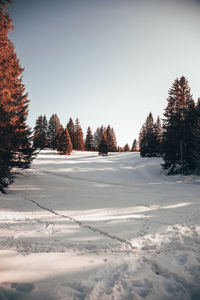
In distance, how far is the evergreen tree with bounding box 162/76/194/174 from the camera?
18.1 meters

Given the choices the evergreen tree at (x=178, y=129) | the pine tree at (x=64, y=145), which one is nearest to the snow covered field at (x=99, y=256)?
the evergreen tree at (x=178, y=129)

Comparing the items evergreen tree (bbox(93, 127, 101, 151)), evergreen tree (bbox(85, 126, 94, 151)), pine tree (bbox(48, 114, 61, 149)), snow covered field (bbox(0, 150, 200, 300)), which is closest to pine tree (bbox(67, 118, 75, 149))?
pine tree (bbox(48, 114, 61, 149))

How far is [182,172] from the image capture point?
57.8 feet

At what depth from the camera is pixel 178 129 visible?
60.9 feet

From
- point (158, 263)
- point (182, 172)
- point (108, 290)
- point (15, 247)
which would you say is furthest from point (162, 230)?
point (182, 172)

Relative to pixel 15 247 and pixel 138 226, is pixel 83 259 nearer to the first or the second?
pixel 15 247

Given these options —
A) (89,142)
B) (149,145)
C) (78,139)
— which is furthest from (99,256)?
(89,142)

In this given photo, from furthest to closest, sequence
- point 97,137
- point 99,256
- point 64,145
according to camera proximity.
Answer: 1. point 97,137
2. point 64,145
3. point 99,256

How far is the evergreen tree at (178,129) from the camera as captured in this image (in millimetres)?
18094

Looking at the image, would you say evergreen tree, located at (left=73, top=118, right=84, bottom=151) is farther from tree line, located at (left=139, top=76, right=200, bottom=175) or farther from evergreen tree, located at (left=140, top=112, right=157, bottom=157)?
tree line, located at (left=139, top=76, right=200, bottom=175)

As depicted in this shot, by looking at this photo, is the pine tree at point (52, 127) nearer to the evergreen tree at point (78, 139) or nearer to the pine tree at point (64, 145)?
the evergreen tree at point (78, 139)

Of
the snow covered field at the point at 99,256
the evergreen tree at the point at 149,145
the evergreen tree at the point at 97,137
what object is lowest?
the snow covered field at the point at 99,256

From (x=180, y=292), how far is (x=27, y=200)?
709 centimetres

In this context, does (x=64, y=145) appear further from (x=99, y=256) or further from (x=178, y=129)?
(x=99, y=256)
